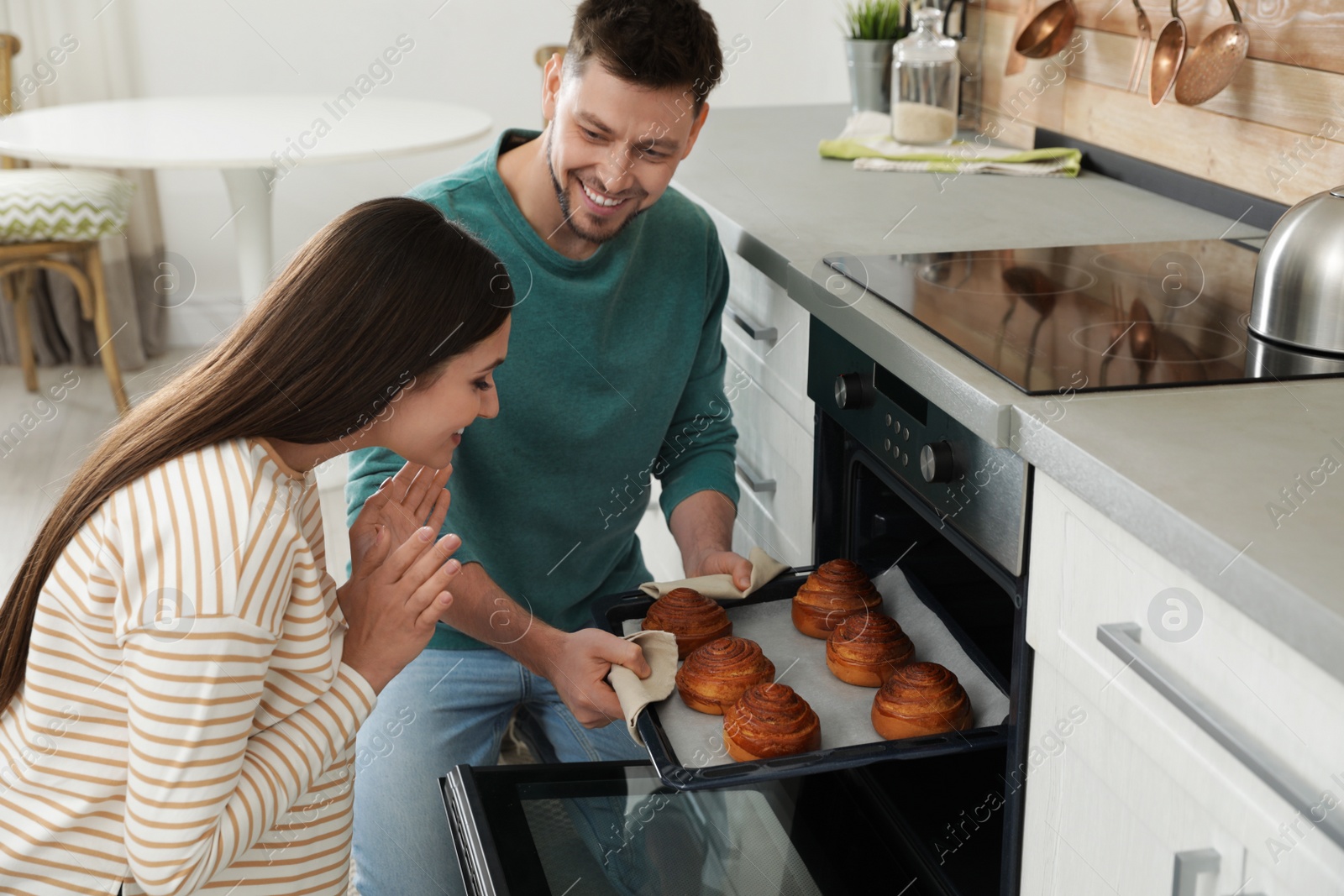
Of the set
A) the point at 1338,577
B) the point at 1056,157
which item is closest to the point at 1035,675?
the point at 1338,577

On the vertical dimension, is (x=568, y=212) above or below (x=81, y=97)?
above

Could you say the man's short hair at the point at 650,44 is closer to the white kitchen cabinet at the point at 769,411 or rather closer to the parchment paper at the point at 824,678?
the white kitchen cabinet at the point at 769,411

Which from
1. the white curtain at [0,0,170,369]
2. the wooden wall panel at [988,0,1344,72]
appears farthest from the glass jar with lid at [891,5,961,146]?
the white curtain at [0,0,170,369]

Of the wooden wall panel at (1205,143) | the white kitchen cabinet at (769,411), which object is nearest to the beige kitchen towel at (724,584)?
the white kitchen cabinet at (769,411)

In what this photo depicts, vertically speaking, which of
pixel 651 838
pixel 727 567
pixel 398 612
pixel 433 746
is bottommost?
pixel 433 746

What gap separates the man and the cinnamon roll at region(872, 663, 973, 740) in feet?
0.87

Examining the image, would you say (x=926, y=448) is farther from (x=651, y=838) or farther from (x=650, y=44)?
(x=650, y=44)

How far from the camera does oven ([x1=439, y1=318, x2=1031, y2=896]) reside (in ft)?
3.34

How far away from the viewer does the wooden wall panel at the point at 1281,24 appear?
1.39 meters

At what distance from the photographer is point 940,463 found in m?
1.07

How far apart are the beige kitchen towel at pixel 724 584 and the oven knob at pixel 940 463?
25 centimetres

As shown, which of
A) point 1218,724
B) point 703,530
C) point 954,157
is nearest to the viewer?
point 1218,724

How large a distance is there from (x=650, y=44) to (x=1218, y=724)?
887 millimetres

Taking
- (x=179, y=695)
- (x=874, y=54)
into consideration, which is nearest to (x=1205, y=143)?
(x=874, y=54)
